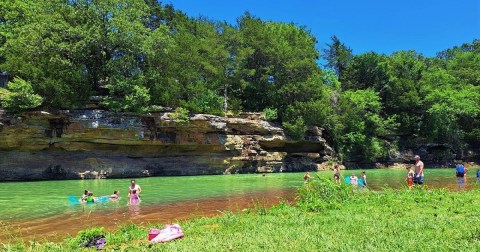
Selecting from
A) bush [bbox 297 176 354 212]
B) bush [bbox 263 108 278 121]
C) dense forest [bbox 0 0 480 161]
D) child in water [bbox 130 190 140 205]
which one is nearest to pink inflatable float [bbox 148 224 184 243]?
bush [bbox 297 176 354 212]

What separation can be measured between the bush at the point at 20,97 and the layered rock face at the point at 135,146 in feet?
4.26

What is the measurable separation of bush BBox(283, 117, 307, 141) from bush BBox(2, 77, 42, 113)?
26.2 m

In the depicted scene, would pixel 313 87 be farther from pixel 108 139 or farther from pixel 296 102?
pixel 108 139

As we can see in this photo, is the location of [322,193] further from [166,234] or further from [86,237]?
[86,237]

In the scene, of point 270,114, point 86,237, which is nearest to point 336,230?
point 86,237

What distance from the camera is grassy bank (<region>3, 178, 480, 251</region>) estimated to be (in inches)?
260

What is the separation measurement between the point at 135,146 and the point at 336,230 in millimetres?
33055

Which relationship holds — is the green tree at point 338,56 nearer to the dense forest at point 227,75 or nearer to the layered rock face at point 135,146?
the dense forest at point 227,75

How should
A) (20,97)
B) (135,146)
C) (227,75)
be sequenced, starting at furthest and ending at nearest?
(227,75), (135,146), (20,97)

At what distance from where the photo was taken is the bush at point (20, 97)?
30828 millimetres

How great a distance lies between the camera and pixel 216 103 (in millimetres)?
43344

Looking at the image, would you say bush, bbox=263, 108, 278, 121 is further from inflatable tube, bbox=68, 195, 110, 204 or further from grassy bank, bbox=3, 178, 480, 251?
grassy bank, bbox=3, 178, 480, 251

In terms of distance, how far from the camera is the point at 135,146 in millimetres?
38344

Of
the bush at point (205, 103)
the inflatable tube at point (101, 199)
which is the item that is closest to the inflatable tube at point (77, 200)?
the inflatable tube at point (101, 199)
